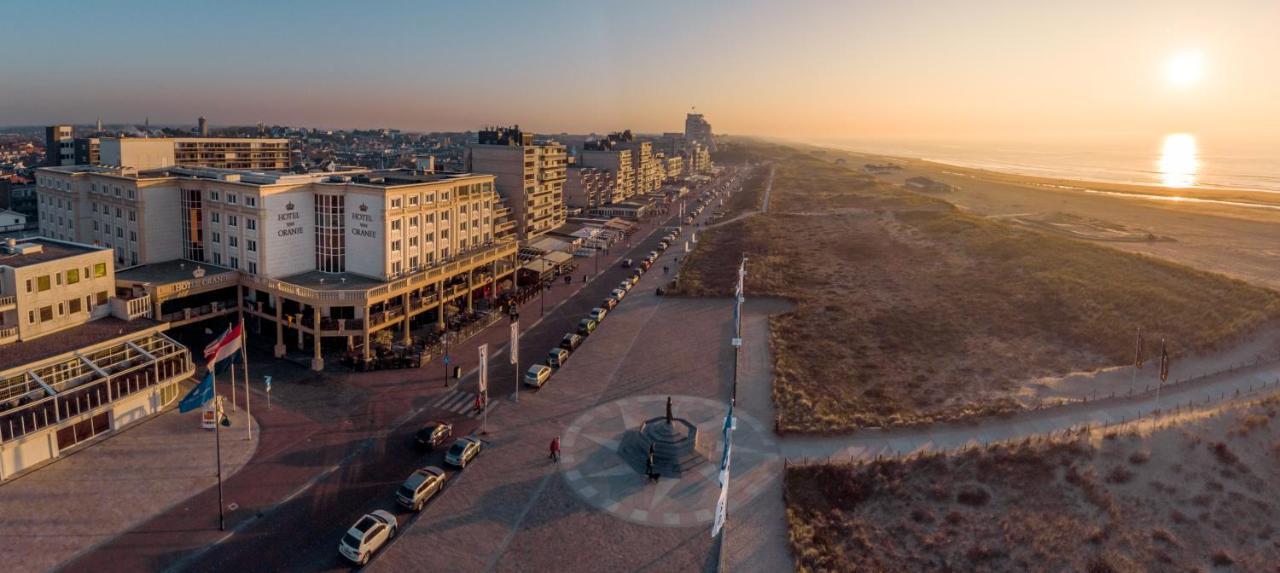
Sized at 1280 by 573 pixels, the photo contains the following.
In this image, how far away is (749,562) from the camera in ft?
82.3

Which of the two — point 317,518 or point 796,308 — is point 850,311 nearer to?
point 796,308

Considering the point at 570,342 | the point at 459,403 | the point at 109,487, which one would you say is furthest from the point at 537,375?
the point at 109,487

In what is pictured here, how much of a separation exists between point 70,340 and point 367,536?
73.8 ft

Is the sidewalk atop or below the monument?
below

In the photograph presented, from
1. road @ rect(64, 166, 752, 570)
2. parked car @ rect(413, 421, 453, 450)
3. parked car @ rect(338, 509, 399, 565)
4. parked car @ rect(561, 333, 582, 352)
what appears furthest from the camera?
parked car @ rect(561, 333, 582, 352)

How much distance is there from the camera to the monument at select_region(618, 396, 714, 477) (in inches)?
1244

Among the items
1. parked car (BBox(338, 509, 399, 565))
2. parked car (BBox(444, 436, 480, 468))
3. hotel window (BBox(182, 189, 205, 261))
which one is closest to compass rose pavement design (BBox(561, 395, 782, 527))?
parked car (BBox(444, 436, 480, 468))

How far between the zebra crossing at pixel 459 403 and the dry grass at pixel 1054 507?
17.2m

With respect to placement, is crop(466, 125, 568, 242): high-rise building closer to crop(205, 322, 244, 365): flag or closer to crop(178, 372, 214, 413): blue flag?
crop(205, 322, 244, 365): flag

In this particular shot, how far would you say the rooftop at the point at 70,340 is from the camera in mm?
32356

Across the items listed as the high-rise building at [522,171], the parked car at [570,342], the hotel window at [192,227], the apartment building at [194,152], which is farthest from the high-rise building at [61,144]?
the parked car at [570,342]

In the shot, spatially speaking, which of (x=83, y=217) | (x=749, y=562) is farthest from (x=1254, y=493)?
(x=83, y=217)

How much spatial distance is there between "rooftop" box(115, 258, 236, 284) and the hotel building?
0.07m

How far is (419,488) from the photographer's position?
91.7 ft
